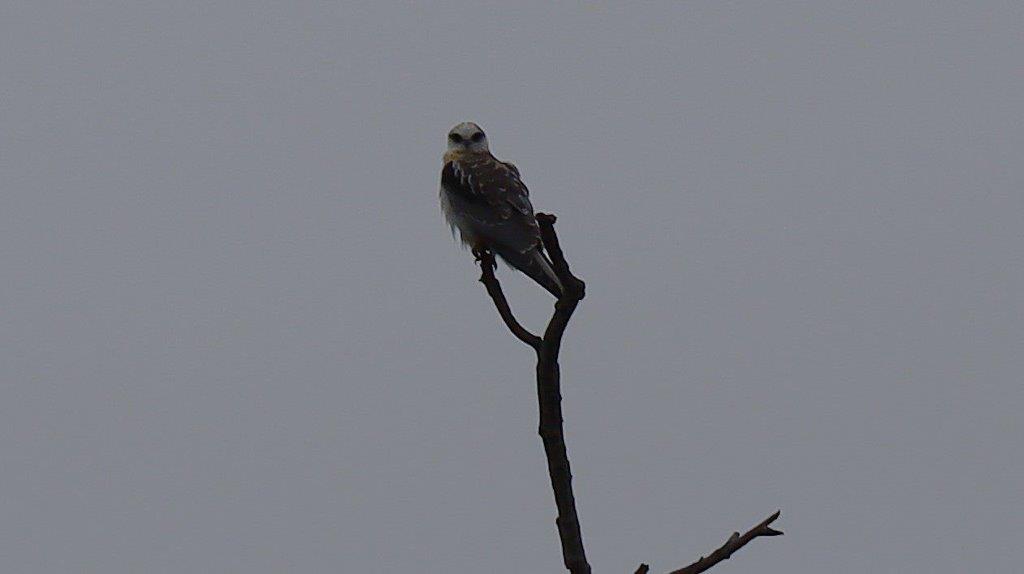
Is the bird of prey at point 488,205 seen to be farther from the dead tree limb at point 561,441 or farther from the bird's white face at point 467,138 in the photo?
the dead tree limb at point 561,441

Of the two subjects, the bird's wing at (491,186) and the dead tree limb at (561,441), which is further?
the bird's wing at (491,186)

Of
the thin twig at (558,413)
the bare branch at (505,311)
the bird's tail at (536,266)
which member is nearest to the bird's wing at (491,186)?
the bird's tail at (536,266)

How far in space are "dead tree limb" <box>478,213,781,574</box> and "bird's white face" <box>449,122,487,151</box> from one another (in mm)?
8131

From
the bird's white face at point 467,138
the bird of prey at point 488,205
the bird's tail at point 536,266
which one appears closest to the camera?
the bird's tail at point 536,266

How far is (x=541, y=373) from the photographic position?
206 inches

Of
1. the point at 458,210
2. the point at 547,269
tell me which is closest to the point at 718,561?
the point at 547,269

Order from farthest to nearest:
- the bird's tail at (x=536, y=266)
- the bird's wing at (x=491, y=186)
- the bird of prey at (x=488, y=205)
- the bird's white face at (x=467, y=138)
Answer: the bird's white face at (x=467, y=138) < the bird's wing at (x=491, y=186) < the bird of prey at (x=488, y=205) < the bird's tail at (x=536, y=266)

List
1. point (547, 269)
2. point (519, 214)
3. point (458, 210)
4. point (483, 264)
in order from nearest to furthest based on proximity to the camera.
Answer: point (483, 264)
point (547, 269)
point (519, 214)
point (458, 210)

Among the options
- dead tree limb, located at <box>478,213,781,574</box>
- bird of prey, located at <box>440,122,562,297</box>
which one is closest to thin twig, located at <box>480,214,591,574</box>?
dead tree limb, located at <box>478,213,781,574</box>

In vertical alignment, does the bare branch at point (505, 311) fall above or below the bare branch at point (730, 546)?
above

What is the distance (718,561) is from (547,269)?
4941 mm

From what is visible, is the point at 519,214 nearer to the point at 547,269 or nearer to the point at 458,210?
the point at 458,210

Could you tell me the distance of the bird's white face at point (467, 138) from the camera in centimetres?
1363

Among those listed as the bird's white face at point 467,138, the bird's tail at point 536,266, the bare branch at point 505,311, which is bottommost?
the bare branch at point 505,311
